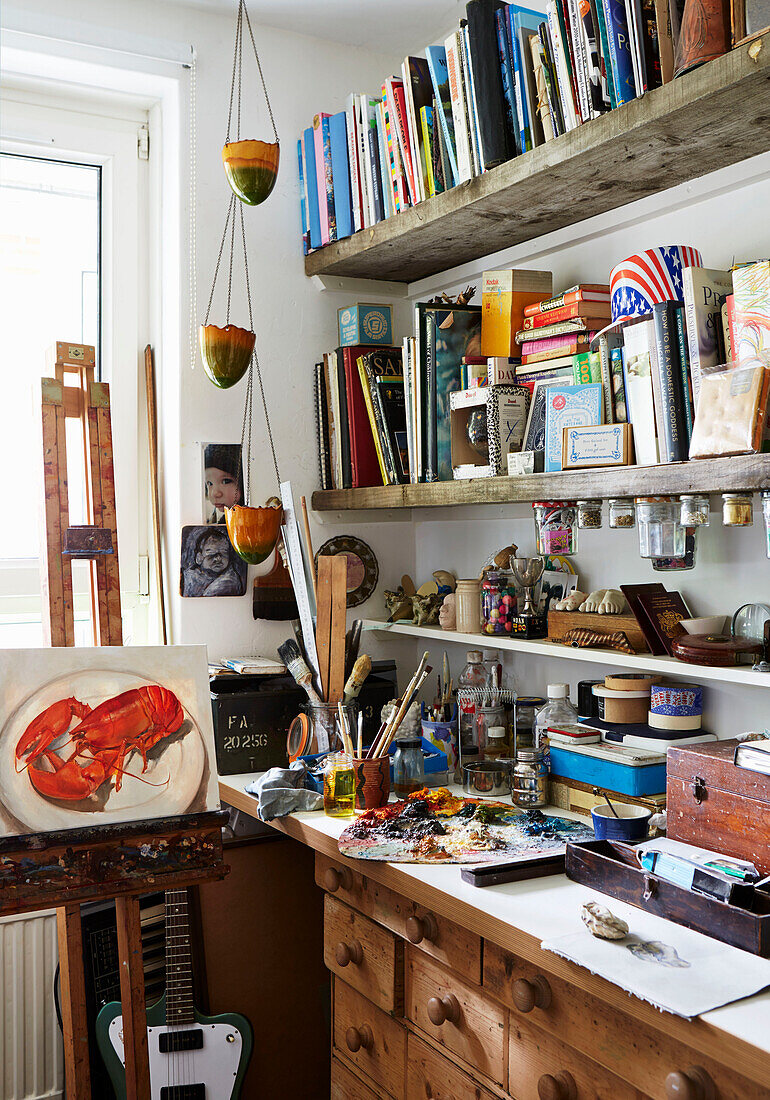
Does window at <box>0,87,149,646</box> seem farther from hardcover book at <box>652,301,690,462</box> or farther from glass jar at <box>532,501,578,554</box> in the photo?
hardcover book at <box>652,301,690,462</box>

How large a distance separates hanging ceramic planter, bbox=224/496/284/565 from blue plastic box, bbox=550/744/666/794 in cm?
80

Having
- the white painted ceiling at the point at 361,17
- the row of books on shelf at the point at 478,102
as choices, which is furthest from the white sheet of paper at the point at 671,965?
the white painted ceiling at the point at 361,17

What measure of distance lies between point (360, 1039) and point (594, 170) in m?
1.60

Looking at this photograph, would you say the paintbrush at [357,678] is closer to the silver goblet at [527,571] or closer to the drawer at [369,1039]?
the silver goblet at [527,571]

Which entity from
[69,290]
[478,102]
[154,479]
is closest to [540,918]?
[478,102]

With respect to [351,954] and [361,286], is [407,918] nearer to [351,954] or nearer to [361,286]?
[351,954]

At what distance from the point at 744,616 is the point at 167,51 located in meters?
1.88

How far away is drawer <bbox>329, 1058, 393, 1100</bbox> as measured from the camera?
1728 mm

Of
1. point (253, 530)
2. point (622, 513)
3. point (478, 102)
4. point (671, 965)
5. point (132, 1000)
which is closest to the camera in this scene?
point (671, 965)

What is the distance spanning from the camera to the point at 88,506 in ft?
6.65

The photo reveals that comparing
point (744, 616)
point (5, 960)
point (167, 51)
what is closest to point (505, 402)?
point (744, 616)

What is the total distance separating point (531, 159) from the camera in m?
1.72

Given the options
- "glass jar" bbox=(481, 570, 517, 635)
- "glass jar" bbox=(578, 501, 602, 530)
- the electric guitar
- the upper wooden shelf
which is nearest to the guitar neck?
the electric guitar

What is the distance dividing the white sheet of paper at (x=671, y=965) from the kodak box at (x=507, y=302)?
1167 mm
